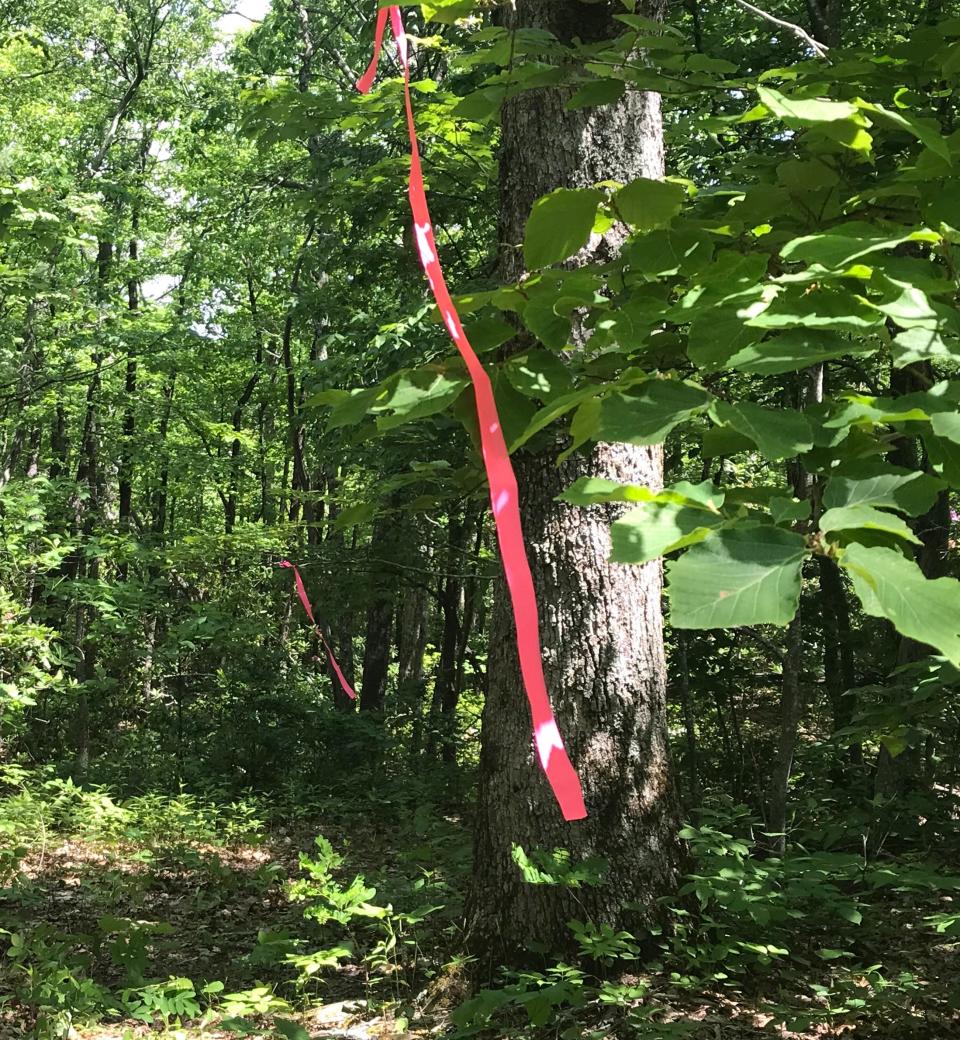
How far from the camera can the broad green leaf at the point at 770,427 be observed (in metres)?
0.91

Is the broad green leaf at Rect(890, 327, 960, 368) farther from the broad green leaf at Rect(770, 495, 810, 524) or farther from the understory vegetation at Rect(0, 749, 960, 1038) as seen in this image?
the understory vegetation at Rect(0, 749, 960, 1038)

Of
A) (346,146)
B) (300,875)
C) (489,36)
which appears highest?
(346,146)

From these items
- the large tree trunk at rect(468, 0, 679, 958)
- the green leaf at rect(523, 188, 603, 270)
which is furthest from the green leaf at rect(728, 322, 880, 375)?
the large tree trunk at rect(468, 0, 679, 958)

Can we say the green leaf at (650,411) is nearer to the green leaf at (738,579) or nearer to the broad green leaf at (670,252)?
the green leaf at (738,579)

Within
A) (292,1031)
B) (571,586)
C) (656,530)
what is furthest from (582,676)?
(656,530)

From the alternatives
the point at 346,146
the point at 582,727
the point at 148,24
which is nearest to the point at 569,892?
the point at 582,727

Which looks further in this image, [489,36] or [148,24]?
[148,24]

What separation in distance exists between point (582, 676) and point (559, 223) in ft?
6.46

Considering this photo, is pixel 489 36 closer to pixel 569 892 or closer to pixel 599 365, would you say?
pixel 599 365

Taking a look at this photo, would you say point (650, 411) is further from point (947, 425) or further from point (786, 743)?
point (786, 743)

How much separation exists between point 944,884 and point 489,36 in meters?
2.77

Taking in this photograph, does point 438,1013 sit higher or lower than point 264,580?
lower

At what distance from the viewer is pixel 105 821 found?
265 inches

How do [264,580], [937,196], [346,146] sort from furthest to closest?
[264,580]
[346,146]
[937,196]
